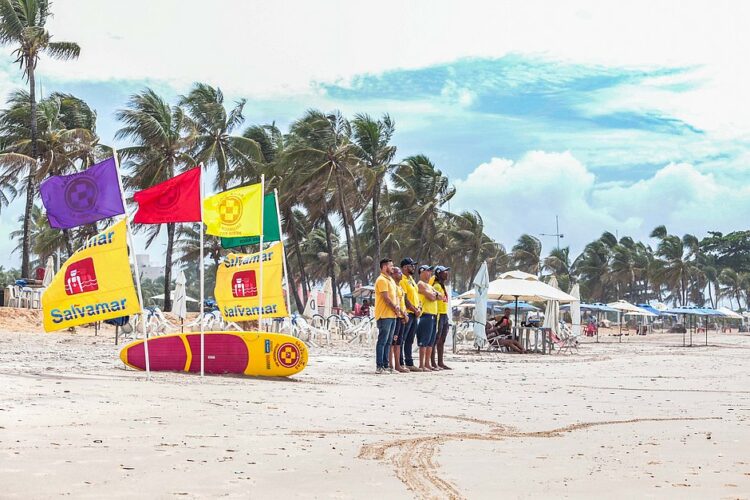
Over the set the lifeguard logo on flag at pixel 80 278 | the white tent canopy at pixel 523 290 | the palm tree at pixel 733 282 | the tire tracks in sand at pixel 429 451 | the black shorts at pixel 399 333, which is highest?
the palm tree at pixel 733 282

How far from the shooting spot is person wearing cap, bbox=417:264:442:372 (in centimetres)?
1441

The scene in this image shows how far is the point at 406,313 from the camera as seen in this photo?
14.0 metres

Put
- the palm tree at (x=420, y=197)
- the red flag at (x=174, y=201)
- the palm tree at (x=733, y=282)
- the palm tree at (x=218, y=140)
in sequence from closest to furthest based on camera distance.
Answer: the red flag at (x=174, y=201)
the palm tree at (x=218, y=140)
the palm tree at (x=420, y=197)
the palm tree at (x=733, y=282)

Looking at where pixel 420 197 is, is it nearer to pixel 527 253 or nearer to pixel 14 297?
pixel 14 297

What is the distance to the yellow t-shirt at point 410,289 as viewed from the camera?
14.2 meters

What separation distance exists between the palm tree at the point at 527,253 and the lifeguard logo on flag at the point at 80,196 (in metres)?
86.1

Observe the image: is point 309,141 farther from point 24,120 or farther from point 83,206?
point 83,206

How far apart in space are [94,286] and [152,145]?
31084 millimetres

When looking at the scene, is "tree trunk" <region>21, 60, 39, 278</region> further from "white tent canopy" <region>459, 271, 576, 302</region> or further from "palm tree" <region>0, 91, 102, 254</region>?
"white tent canopy" <region>459, 271, 576, 302</region>

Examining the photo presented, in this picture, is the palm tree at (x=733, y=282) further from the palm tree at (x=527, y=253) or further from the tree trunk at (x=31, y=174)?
the tree trunk at (x=31, y=174)

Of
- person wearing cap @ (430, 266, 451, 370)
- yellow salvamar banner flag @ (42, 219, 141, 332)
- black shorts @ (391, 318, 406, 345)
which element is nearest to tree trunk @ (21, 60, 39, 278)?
person wearing cap @ (430, 266, 451, 370)

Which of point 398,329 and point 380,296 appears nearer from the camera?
point 380,296

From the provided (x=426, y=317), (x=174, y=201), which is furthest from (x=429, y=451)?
(x=426, y=317)

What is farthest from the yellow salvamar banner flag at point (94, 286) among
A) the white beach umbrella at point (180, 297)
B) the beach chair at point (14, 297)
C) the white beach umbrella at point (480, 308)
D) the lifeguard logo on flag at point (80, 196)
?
the beach chair at point (14, 297)
